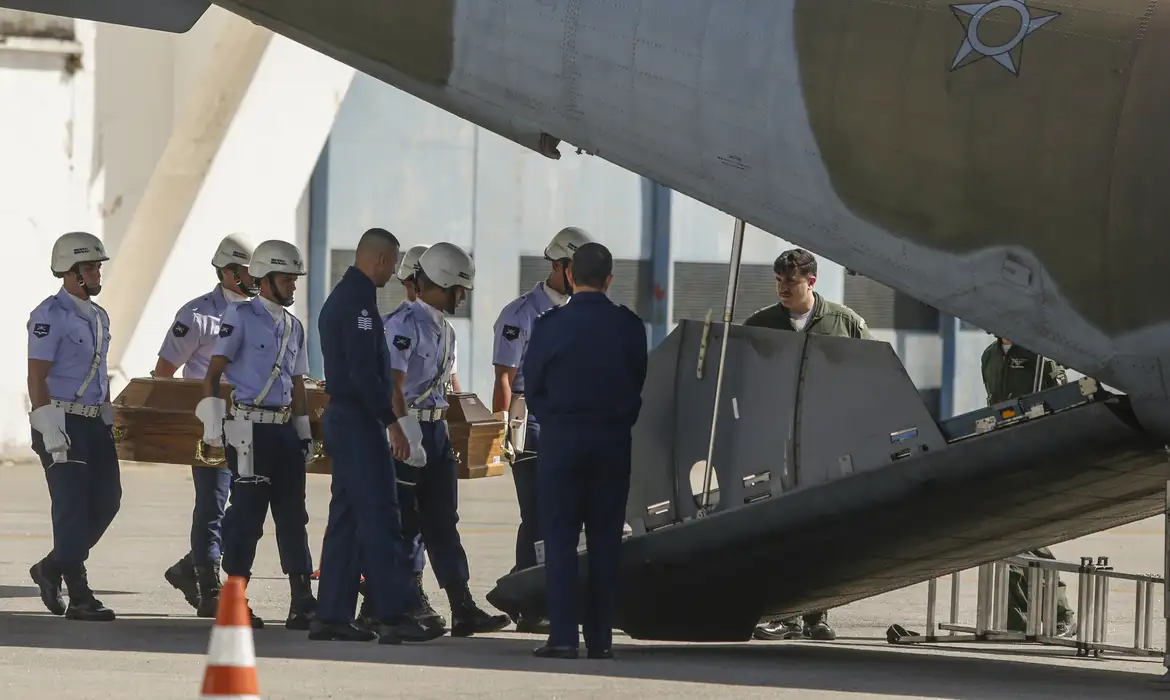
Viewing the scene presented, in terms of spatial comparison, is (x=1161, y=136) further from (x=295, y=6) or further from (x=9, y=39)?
(x=9, y=39)

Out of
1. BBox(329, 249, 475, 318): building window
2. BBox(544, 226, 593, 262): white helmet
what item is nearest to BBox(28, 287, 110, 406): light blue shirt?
BBox(544, 226, 593, 262): white helmet

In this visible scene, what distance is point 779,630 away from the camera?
38.4 feet

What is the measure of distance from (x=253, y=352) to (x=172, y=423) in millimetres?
1247

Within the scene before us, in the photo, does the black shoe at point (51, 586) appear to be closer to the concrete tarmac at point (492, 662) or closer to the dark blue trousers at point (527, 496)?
the concrete tarmac at point (492, 662)

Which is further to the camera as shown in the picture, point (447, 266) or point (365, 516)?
point (447, 266)

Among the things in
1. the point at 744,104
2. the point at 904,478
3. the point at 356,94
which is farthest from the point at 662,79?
the point at 356,94

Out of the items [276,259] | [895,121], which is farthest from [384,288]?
[895,121]

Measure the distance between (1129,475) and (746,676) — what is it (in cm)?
211

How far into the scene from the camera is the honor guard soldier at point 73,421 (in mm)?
11055

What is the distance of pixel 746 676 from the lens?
916 cm

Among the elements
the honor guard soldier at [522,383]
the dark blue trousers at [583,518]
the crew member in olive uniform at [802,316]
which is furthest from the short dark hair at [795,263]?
the dark blue trousers at [583,518]

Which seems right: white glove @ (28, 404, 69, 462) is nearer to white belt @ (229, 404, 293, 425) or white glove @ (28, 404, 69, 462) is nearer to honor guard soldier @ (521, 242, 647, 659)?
white belt @ (229, 404, 293, 425)

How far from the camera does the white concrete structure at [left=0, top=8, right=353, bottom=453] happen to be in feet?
72.5

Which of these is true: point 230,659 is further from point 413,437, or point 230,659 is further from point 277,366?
point 277,366
